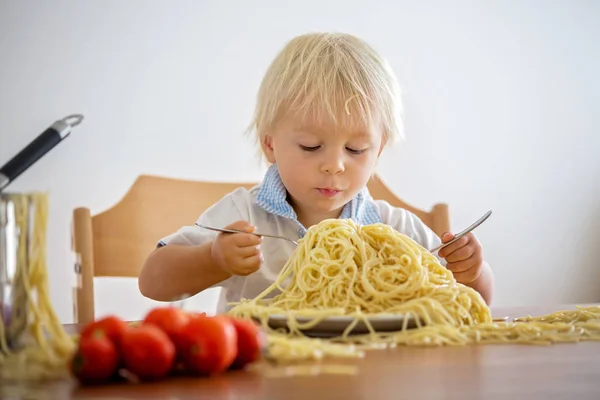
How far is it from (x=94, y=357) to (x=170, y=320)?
0.08 m

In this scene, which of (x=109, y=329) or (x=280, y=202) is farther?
(x=280, y=202)

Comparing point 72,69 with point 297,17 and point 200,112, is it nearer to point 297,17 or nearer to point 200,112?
point 200,112

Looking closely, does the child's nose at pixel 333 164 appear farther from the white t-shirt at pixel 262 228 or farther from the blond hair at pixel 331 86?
the white t-shirt at pixel 262 228

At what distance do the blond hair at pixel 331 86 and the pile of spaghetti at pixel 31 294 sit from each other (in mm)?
854

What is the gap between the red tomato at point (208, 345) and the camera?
62 centimetres

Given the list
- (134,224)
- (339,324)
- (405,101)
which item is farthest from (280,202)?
(405,101)

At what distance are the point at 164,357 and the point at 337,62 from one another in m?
→ 1.05

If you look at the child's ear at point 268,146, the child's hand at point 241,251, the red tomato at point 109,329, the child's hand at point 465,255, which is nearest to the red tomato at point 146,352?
the red tomato at point 109,329

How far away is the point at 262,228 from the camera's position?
1692 mm

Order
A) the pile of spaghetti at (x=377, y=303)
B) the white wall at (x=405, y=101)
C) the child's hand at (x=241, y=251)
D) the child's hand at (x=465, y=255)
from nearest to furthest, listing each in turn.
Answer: the pile of spaghetti at (x=377, y=303) < the child's hand at (x=241, y=251) < the child's hand at (x=465, y=255) < the white wall at (x=405, y=101)

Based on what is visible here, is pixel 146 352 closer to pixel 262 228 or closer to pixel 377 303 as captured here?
pixel 377 303

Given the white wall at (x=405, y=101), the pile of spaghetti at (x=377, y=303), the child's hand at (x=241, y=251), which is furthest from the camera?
the white wall at (x=405, y=101)

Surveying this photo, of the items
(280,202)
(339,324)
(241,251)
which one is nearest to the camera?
(339,324)

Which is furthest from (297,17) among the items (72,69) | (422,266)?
(422,266)
